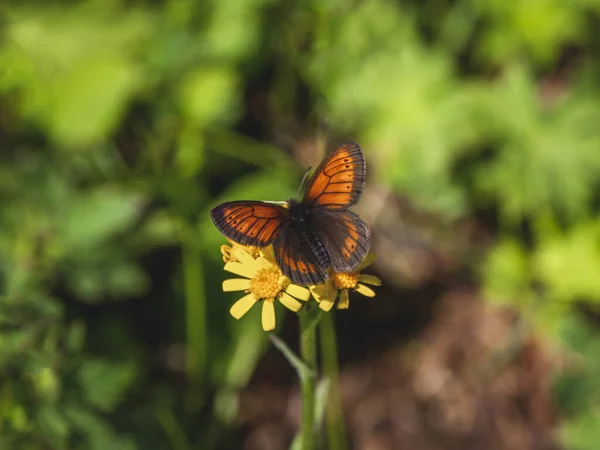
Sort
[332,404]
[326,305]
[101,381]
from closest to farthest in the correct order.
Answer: [326,305] < [101,381] < [332,404]

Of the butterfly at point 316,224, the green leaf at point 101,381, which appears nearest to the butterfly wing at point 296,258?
the butterfly at point 316,224

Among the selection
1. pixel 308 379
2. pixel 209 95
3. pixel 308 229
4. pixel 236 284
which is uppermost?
pixel 209 95

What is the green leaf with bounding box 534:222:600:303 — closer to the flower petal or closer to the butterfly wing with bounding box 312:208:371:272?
the butterfly wing with bounding box 312:208:371:272

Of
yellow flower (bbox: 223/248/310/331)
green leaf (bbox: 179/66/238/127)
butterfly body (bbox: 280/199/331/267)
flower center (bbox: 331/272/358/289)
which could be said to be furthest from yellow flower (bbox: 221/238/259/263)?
green leaf (bbox: 179/66/238/127)

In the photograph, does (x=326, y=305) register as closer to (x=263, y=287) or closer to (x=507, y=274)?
(x=263, y=287)

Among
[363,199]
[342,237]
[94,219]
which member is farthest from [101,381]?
[363,199]

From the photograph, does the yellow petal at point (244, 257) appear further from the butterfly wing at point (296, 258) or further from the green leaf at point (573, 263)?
the green leaf at point (573, 263)
